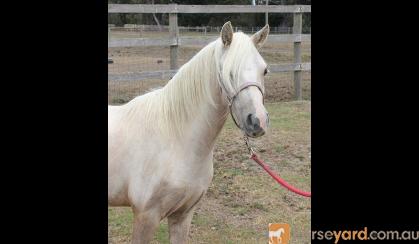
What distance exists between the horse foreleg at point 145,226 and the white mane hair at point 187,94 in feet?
1.68

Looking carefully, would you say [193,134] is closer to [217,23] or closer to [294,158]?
[294,158]

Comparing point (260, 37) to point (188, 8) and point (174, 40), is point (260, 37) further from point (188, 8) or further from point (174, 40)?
point (188, 8)

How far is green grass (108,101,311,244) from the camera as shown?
410cm

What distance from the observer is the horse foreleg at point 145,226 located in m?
2.66

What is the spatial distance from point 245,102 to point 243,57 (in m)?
0.26

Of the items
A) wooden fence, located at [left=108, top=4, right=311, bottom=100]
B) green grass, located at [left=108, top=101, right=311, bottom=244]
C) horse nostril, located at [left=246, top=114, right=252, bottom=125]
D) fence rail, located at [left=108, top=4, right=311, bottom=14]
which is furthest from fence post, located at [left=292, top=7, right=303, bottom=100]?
horse nostril, located at [left=246, top=114, right=252, bottom=125]

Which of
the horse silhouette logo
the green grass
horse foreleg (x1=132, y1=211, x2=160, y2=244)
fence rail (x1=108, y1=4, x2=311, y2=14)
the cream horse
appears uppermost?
fence rail (x1=108, y1=4, x2=311, y2=14)

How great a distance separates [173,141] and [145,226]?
0.54m

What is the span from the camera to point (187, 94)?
8.86 ft

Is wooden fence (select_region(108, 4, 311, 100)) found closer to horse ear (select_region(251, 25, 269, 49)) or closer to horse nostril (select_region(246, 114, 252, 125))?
horse ear (select_region(251, 25, 269, 49))

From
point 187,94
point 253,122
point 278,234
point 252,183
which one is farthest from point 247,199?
point 253,122

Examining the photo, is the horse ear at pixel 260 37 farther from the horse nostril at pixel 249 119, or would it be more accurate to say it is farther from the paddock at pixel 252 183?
the paddock at pixel 252 183
